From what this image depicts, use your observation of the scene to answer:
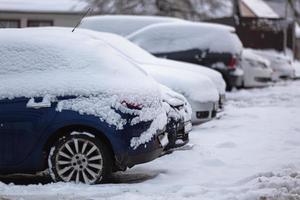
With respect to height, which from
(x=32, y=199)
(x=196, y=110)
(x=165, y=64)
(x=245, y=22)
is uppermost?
(x=245, y=22)

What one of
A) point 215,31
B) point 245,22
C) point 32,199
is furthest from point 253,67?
point 32,199

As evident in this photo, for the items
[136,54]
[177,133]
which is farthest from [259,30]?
[177,133]

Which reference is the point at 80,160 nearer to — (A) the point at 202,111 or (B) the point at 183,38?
(A) the point at 202,111

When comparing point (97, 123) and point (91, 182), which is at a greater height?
point (97, 123)

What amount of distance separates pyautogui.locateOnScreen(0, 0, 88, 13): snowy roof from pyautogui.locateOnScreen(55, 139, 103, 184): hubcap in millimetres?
23081

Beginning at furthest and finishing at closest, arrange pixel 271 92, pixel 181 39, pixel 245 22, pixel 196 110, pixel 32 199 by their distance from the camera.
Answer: pixel 245 22, pixel 271 92, pixel 181 39, pixel 196 110, pixel 32 199

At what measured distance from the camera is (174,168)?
8.05 m

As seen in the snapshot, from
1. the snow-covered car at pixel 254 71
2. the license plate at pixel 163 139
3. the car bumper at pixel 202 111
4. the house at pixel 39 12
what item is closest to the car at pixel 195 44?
the snow-covered car at pixel 254 71

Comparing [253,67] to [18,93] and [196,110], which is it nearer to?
[196,110]

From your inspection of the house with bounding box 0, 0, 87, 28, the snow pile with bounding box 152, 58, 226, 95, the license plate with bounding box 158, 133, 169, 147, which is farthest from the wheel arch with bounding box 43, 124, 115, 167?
the house with bounding box 0, 0, 87, 28

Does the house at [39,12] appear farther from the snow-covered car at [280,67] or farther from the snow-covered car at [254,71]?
the snow-covered car at [254,71]

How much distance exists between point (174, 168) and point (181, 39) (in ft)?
26.6

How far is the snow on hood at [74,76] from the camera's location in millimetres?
7158

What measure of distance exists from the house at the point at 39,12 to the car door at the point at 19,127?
888 inches
